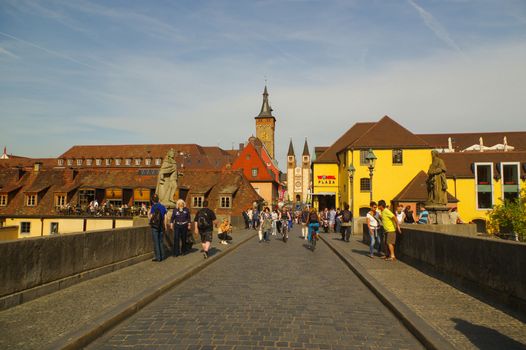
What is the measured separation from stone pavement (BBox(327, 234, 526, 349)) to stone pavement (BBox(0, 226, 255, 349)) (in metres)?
4.47

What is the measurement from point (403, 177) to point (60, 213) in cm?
3639

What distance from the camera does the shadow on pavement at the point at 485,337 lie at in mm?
4750

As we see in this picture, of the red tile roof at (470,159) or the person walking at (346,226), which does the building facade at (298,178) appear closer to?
the red tile roof at (470,159)

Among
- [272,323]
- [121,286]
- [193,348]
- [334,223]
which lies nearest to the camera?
[193,348]

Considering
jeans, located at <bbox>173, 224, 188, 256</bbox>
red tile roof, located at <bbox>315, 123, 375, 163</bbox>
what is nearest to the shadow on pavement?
jeans, located at <bbox>173, 224, 188, 256</bbox>

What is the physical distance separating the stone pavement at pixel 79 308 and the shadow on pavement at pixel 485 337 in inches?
183

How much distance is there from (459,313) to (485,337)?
4.04 feet

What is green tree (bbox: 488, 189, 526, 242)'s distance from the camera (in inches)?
1422

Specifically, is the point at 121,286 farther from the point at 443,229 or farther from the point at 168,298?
the point at 443,229

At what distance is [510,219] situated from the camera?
37281mm

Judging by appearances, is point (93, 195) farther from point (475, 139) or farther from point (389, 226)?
point (475, 139)

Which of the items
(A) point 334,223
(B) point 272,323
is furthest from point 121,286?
(A) point 334,223

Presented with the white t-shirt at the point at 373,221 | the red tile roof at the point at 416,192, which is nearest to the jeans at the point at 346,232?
the white t-shirt at the point at 373,221

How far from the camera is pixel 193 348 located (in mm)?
4848
